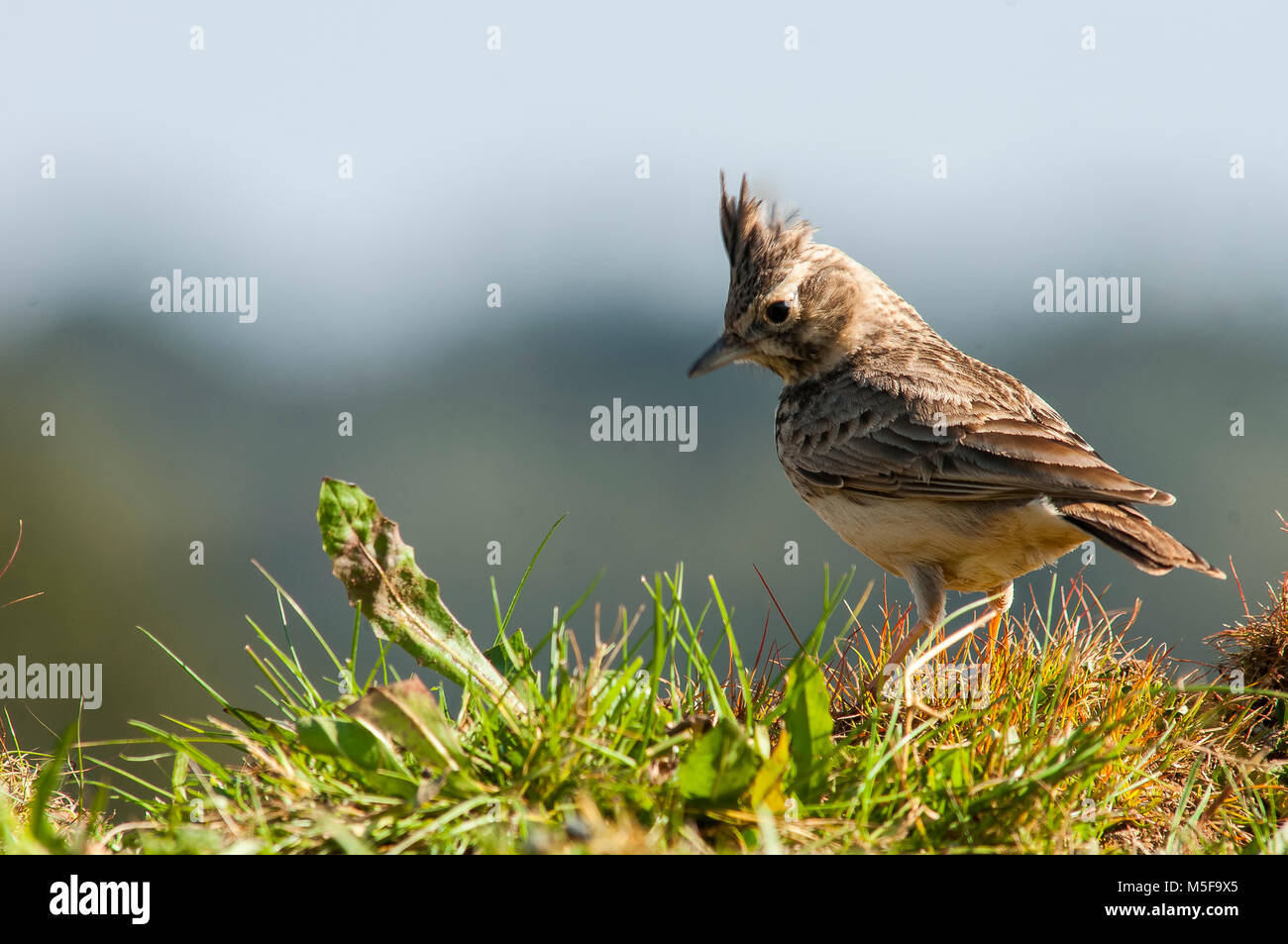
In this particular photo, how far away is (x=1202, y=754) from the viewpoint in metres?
4.39

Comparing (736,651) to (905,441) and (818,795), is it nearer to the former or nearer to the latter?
(818,795)

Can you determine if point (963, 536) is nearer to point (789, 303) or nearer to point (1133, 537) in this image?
point (1133, 537)

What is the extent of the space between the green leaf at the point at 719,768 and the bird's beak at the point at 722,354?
13.3ft

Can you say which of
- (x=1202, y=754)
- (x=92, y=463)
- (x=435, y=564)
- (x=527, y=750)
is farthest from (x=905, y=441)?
(x=435, y=564)

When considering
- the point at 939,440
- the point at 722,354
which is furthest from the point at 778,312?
the point at 939,440

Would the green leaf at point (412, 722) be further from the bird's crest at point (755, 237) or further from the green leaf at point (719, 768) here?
the bird's crest at point (755, 237)

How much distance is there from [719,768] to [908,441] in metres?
3.59

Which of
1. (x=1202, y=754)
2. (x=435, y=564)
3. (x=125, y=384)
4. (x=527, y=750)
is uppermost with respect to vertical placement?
(x=125, y=384)

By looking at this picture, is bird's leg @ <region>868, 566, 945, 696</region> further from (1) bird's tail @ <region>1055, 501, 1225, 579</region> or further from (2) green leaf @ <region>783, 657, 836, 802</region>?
(2) green leaf @ <region>783, 657, 836, 802</region>

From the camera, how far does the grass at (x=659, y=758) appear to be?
3092 mm

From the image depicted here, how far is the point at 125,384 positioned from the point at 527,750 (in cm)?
19454

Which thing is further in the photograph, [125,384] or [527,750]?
[125,384]

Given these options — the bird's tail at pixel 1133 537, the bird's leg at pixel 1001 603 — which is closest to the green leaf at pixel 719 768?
the bird's leg at pixel 1001 603

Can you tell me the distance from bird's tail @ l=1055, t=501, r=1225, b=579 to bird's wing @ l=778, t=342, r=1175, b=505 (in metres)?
0.10
